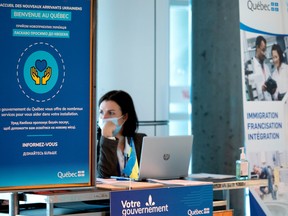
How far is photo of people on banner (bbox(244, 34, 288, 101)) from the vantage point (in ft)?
18.5

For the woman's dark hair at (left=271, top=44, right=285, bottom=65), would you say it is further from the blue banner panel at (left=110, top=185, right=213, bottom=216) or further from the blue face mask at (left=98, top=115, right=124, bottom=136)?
the blue banner panel at (left=110, top=185, right=213, bottom=216)

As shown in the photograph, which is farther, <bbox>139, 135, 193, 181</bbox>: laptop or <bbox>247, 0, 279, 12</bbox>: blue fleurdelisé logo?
<bbox>247, 0, 279, 12</bbox>: blue fleurdelisé logo

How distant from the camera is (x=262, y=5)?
574cm

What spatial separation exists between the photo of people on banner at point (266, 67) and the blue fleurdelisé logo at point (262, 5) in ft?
0.78

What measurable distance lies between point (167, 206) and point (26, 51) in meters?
1.12

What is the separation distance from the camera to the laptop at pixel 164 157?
409 cm

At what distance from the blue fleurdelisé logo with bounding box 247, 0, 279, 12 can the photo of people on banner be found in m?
0.24

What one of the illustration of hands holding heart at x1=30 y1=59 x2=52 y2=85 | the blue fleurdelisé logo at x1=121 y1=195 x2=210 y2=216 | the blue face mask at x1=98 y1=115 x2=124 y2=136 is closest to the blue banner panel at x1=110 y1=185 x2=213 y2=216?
the blue fleurdelisé logo at x1=121 y1=195 x2=210 y2=216

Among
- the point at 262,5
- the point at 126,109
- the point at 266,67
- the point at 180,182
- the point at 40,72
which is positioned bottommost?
the point at 180,182

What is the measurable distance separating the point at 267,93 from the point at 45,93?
2.90m

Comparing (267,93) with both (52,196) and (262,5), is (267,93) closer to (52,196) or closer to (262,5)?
(262,5)

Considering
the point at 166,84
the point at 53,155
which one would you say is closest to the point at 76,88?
the point at 53,155

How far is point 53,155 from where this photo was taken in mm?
3340

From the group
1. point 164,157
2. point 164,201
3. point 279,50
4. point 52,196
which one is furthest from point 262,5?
point 52,196
